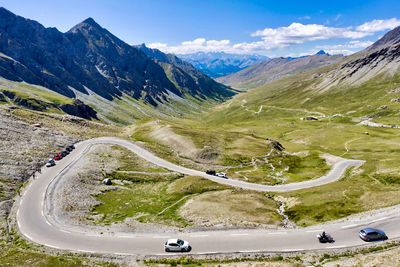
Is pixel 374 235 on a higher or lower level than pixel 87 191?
higher

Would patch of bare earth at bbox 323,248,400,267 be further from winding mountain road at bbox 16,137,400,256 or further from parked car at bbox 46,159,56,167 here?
parked car at bbox 46,159,56,167

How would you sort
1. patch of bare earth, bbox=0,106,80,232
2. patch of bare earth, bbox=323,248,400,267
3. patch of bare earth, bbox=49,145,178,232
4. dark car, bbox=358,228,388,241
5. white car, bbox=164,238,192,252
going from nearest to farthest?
patch of bare earth, bbox=323,248,400,267 → dark car, bbox=358,228,388,241 → white car, bbox=164,238,192,252 → patch of bare earth, bbox=49,145,178,232 → patch of bare earth, bbox=0,106,80,232

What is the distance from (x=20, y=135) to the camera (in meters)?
90.1

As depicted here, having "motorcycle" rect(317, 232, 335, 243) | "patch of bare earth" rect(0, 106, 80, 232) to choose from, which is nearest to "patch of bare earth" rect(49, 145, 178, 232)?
"patch of bare earth" rect(0, 106, 80, 232)

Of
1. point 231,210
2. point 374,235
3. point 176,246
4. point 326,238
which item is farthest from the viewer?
point 231,210

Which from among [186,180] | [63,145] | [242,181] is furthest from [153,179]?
[63,145]

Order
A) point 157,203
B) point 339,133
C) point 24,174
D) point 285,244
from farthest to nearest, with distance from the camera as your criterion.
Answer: point 339,133, point 24,174, point 157,203, point 285,244

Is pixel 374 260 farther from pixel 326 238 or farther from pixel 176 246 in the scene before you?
pixel 176 246

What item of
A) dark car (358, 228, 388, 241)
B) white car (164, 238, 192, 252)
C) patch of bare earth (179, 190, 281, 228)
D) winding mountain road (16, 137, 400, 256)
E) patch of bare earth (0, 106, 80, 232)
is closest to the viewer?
dark car (358, 228, 388, 241)

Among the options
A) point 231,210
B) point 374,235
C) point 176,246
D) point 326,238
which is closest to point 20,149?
point 176,246

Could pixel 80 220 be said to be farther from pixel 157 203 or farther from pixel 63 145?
pixel 63 145

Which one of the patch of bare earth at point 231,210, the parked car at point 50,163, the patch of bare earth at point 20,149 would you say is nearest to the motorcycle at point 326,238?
the patch of bare earth at point 231,210

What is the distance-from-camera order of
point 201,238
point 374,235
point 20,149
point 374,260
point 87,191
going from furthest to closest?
point 20,149
point 87,191
point 201,238
point 374,235
point 374,260

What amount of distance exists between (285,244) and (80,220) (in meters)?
41.1
